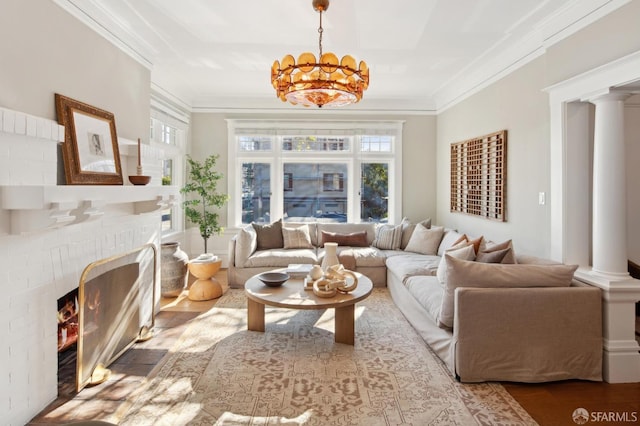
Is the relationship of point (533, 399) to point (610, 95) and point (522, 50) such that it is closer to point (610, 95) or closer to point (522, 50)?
point (610, 95)

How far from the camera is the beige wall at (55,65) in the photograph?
78.2 inches

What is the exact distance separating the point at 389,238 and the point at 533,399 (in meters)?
3.04

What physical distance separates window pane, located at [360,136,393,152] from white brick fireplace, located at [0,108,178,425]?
4120 millimetres

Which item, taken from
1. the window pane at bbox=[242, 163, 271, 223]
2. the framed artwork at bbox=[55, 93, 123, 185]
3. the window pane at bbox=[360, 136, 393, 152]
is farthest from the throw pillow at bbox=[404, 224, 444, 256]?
the framed artwork at bbox=[55, 93, 123, 185]

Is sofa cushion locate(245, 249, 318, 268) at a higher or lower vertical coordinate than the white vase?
lower

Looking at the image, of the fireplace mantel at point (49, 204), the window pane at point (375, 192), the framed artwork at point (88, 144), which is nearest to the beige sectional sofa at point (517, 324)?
the fireplace mantel at point (49, 204)

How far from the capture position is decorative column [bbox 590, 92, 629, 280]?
2.46m

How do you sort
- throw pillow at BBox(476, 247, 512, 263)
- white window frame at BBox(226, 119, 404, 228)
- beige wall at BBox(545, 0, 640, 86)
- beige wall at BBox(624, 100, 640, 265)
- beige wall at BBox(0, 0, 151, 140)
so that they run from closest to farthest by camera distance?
beige wall at BBox(0, 0, 151, 140) → beige wall at BBox(545, 0, 640, 86) → throw pillow at BBox(476, 247, 512, 263) → beige wall at BBox(624, 100, 640, 265) → white window frame at BBox(226, 119, 404, 228)

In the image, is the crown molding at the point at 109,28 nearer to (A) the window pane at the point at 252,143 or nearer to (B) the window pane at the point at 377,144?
(A) the window pane at the point at 252,143

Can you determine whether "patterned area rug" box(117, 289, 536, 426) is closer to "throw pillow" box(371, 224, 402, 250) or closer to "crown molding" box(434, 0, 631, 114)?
"throw pillow" box(371, 224, 402, 250)

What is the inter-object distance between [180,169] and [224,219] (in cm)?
103

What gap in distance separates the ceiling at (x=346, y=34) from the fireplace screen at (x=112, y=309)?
1863 mm

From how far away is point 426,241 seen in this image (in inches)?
189

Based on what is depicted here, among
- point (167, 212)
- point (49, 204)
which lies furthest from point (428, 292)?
point (167, 212)
